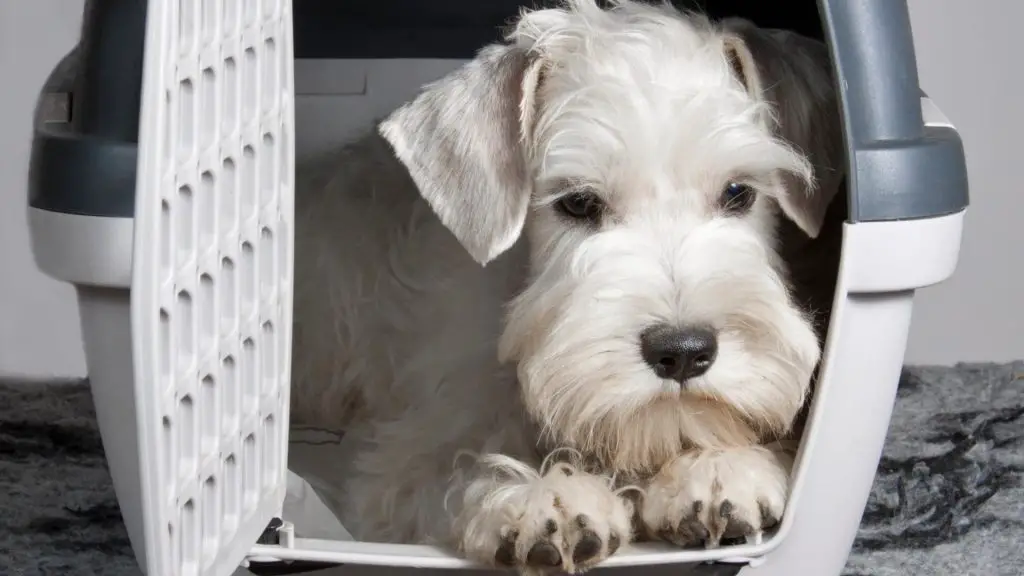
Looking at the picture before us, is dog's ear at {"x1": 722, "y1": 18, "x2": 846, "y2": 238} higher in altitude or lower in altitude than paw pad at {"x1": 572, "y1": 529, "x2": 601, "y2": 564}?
higher

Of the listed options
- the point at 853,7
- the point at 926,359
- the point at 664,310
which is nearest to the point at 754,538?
the point at 664,310

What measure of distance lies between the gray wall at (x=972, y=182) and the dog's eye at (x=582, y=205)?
5.76 ft

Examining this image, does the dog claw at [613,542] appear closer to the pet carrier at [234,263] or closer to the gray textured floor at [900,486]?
the pet carrier at [234,263]

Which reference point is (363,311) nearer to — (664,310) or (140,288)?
(664,310)

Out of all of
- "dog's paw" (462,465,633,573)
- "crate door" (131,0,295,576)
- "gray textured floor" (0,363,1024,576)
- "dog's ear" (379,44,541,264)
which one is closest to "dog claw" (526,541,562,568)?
"dog's paw" (462,465,633,573)

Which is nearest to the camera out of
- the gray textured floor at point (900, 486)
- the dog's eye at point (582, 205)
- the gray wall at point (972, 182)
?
the dog's eye at point (582, 205)

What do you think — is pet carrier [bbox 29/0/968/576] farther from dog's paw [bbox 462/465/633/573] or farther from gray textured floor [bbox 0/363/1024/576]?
gray textured floor [bbox 0/363/1024/576]

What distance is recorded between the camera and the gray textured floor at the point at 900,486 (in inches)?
90.2

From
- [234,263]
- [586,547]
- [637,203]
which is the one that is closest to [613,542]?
[586,547]

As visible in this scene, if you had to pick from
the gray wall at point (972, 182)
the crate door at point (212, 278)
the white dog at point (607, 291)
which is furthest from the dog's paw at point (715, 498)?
the gray wall at point (972, 182)

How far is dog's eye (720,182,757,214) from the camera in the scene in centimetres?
190

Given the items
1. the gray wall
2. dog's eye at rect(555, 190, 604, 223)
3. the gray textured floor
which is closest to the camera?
dog's eye at rect(555, 190, 604, 223)

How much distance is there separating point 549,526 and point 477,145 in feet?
2.12

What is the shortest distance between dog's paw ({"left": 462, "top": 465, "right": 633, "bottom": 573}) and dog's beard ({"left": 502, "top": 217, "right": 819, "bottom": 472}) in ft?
0.29
